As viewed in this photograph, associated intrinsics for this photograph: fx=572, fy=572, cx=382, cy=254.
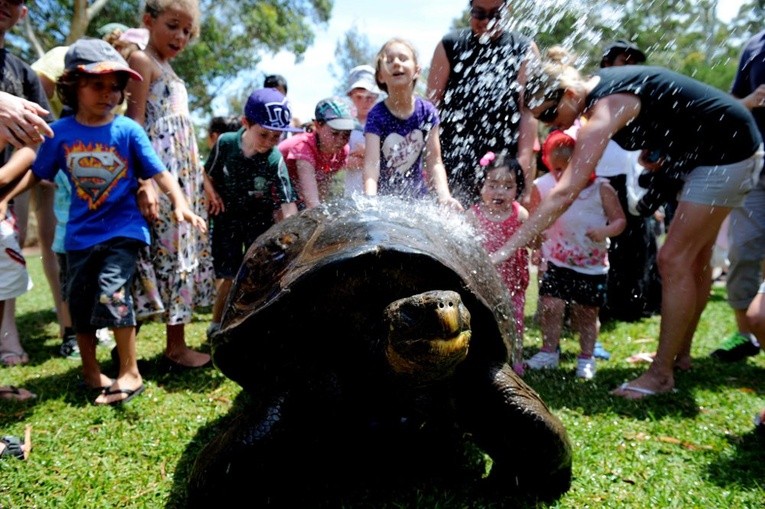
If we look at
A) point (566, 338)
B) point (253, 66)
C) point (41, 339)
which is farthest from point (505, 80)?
point (253, 66)

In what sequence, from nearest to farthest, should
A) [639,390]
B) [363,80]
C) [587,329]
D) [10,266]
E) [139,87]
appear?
[639,390]
[139,87]
[10,266]
[587,329]
[363,80]

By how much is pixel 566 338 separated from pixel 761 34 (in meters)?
2.66

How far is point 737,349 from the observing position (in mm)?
4348

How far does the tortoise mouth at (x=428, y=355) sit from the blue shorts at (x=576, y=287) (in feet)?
7.83

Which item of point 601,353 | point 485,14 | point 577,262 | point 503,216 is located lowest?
point 601,353

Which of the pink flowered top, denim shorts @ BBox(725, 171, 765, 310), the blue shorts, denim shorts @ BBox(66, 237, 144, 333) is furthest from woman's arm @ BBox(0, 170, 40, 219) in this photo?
denim shorts @ BBox(725, 171, 765, 310)

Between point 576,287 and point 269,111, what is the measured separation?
2448 mm

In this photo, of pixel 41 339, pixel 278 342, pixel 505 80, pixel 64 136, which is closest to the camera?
pixel 278 342

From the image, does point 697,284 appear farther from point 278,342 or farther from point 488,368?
Result: point 278,342

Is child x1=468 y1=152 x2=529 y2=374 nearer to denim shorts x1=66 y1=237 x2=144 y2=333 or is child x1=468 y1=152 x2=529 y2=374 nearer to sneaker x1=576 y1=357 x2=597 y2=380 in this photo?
sneaker x1=576 y1=357 x2=597 y2=380

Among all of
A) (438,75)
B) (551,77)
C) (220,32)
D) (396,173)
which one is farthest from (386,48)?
(220,32)

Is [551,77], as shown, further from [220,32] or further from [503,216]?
[220,32]

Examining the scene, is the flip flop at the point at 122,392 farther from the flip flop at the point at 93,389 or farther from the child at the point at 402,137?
the child at the point at 402,137

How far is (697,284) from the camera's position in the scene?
378 cm
